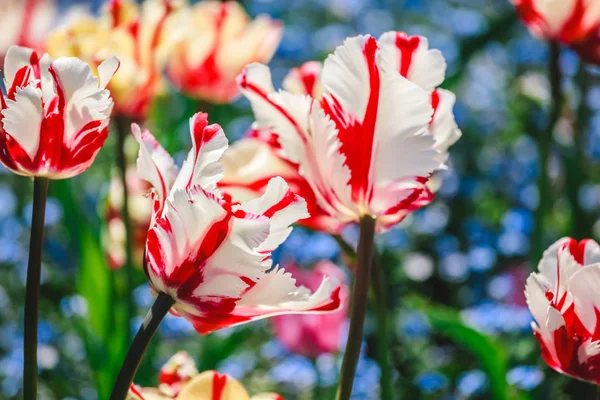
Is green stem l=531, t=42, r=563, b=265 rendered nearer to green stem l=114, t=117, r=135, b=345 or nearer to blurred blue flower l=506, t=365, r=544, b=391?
blurred blue flower l=506, t=365, r=544, b=391

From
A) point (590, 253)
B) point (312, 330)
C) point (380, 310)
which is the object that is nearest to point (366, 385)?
point (312, 330)

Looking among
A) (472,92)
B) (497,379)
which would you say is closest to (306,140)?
(497,379)

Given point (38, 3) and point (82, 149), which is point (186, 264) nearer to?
point (82, 149)

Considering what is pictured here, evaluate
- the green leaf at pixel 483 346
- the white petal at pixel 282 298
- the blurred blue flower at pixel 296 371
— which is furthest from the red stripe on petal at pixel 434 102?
the blurred blue flower at pixel 296 371

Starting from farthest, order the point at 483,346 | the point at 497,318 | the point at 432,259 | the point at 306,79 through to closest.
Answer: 1. the point at 432,259
2. the point at 497,318
3. the point at 483,346
4. the point at 306,79

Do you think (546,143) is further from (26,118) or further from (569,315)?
(26,118)

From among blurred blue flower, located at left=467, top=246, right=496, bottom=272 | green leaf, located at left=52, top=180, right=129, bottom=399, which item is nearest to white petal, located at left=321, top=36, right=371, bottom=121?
green leaf, located at left=52, top=180, right=129, bottom=399

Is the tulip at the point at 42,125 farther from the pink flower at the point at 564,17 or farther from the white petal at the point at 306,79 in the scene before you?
the pink flower at the point at 564,17
